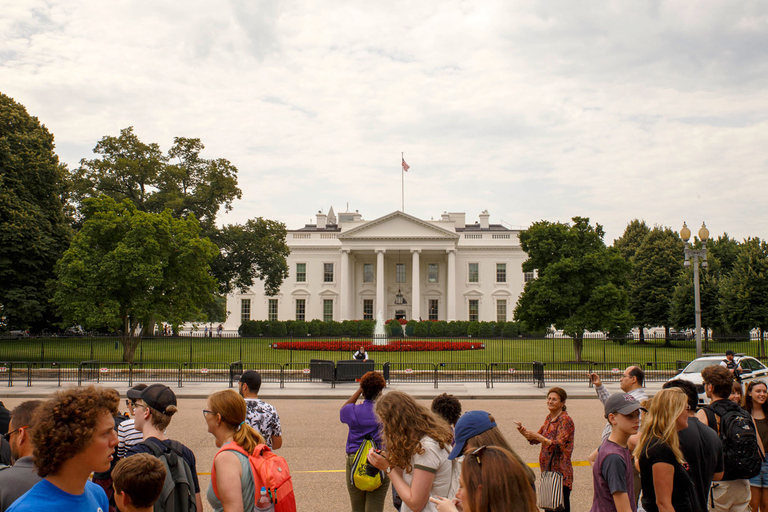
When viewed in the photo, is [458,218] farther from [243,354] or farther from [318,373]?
[318,373]

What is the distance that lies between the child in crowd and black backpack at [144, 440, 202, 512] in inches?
23.7

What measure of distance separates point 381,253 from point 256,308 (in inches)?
696

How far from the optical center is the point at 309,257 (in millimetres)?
70562

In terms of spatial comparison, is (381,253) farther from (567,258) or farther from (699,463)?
(699,463)

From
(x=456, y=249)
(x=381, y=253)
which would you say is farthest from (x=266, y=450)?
(x=456, y=249)

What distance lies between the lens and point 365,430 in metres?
5.36

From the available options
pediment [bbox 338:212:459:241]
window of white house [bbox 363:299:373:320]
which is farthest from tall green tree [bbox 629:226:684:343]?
window of white house [bbox 363:299:373:320]

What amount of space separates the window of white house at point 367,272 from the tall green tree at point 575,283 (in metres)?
38.7

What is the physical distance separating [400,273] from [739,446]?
6486cm

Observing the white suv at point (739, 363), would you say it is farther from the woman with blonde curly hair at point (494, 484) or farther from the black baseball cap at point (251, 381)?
the woman with blonde curly hair at point (494, 484)

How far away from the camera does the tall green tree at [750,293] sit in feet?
120

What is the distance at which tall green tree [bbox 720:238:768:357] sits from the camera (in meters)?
36.7

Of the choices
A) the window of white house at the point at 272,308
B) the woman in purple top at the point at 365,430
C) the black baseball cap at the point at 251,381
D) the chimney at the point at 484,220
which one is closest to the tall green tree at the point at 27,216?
the black baseball cap at the point at 251,381

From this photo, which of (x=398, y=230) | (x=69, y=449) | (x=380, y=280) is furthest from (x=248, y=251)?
(x=69, y=449)
